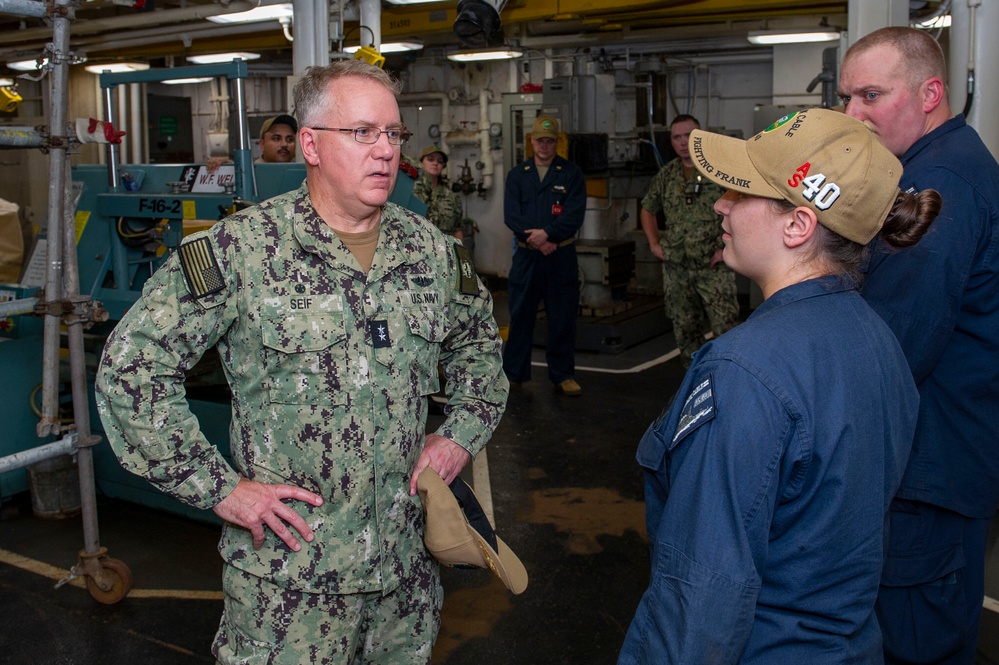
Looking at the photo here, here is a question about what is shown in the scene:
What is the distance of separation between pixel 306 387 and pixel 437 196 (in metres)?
6.45

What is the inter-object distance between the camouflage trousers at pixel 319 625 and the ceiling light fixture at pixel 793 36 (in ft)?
24.7

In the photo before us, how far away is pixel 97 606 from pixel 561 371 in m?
3.49

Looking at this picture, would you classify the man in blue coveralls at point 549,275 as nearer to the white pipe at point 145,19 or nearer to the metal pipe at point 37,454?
the white pipe at point 145,19

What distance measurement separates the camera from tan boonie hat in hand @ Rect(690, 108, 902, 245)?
128cm

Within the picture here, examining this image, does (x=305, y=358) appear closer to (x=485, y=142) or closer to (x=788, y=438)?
(x=788, y=438)

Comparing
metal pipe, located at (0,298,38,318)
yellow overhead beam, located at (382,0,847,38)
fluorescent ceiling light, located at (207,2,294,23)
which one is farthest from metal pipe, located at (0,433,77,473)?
yellow overhead beam, located at (382,0,847,38)

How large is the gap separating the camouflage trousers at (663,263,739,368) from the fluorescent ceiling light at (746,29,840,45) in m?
3.39

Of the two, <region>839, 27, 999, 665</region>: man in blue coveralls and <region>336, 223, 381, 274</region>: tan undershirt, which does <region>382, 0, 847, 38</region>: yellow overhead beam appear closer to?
<region>839, 27, 999, 665</region>: man in blue coveralls

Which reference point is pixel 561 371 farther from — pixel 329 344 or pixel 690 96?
pixel 690 96

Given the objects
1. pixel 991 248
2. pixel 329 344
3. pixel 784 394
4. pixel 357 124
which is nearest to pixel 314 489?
pixel 329 344

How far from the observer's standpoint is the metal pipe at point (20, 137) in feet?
9.40

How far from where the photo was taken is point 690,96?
10461 mm

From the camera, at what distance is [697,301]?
5945 mm

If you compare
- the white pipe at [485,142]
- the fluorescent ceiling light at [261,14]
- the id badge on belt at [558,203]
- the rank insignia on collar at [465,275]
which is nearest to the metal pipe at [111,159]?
the fluorescent ceiling light at [261,14]
